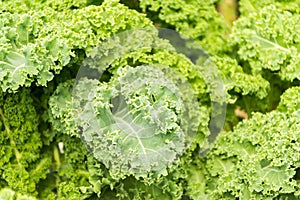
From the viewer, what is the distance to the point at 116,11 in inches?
126

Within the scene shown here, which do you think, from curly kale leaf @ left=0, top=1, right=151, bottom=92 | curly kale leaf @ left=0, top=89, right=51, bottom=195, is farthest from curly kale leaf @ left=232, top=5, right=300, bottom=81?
curly kale leaf @ left=0, top=89, right=51, bottom=195

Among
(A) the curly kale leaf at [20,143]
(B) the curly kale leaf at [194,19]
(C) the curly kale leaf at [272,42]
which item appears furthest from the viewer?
(B) the curly kale leaf at [194,19]

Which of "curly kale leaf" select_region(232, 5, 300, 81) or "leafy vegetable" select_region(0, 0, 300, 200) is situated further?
"curly kale leaf" select_region(232, 5, 300, 81)

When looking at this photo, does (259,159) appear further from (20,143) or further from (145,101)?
(20,143)

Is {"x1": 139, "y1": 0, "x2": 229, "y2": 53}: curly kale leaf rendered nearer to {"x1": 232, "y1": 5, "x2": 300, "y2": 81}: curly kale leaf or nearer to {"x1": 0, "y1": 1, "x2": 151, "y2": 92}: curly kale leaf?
{"x1": 232, "y1": 5, "x2": 300, "y2": 81}: curly kale leaf

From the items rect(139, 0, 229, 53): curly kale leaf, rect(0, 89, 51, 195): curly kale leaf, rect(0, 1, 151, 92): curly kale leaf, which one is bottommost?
rect(0, 89, 51, 195): curly kale leaf

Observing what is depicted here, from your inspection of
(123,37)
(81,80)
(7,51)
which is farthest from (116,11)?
(7,51)

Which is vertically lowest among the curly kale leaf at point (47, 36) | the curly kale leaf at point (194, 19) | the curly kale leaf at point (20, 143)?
the curly kale leaf at point (20, 143)

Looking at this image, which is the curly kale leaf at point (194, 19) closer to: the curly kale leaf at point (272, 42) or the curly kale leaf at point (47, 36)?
the curly kale leaf at point (272, 42)

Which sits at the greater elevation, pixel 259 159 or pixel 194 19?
pixel 194 19

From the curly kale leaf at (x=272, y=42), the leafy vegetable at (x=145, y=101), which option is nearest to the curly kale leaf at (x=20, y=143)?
the leafy vegetable at (x=145, y=101)

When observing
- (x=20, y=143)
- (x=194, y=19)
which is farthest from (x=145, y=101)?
(x=194, y=19)

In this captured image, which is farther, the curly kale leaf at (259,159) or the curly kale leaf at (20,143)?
the curly kale leaf at (20,143)

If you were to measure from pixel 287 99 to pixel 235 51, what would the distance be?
607mm
